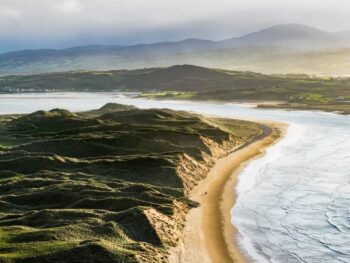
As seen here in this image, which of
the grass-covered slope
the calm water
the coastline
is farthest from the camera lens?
the calm water

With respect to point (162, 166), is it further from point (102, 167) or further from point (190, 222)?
point (190, 222)

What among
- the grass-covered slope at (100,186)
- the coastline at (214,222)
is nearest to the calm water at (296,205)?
the coastline at (214,222)

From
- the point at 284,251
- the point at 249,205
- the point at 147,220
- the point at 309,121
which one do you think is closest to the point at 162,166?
the point at 249,205

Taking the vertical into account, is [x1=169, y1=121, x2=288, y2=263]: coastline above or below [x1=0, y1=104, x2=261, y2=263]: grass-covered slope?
below

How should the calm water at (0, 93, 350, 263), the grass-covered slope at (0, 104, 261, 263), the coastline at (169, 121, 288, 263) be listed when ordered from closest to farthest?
the grass-covered slope at (0, 104, 261, 263) → the coastline at (169, 121, 288, 263) → the calm water at (0, 93, 350, 263)

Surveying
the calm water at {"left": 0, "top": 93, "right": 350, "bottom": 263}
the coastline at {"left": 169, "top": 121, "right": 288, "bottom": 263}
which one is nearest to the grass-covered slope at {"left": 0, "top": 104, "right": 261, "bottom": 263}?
the coastline at {"left": 169, "top": 121, "right": 288, "bottom": 263}

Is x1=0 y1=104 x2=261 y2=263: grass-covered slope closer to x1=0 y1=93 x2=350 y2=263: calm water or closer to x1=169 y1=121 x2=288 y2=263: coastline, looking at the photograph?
x1=169 y1=121 x2=288 y2=263: coastline
